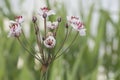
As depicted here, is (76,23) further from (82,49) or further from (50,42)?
(82,49)

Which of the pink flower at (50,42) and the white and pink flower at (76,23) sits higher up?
the white and pink flower at (76,23)

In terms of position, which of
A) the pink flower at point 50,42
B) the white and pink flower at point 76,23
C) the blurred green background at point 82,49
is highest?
the white and pink flower at point 76,23

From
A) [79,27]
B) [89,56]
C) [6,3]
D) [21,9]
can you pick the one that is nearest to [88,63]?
[89,56]

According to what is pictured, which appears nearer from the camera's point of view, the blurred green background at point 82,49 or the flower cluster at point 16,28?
the flower cluster at point 16,28

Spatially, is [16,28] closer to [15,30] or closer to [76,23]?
[15,30]

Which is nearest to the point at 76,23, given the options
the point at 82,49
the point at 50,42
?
the point at 50,42

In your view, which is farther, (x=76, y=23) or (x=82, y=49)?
(x=82, y=49)

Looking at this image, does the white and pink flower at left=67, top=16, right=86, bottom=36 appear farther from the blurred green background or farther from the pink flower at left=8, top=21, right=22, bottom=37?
the blurred green background

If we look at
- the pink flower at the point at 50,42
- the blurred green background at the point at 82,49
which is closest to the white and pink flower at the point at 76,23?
the pink flower at the point at 50,42

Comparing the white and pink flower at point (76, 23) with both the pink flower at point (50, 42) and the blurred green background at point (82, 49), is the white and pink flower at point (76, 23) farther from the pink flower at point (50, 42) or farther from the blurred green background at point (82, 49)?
the blurred green background at point (82, 49)

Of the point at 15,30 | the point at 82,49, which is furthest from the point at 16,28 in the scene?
the point at 82,49

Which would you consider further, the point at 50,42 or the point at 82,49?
the point at 82,49
